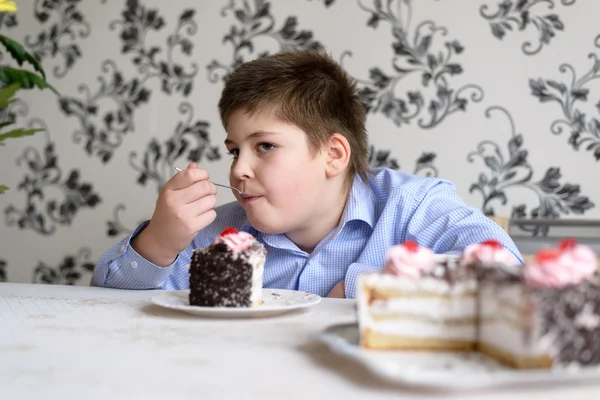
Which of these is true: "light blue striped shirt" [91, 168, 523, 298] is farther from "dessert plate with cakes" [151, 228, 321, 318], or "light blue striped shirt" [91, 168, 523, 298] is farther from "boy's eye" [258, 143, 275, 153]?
"dessert plate with cakes" [151, 228, 321, 318]

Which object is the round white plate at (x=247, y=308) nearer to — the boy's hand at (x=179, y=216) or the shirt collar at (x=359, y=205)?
the boy's hand at (x=179, y=216)

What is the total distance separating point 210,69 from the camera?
85.2 inches

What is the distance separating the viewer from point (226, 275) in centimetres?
93

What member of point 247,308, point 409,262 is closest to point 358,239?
point 247,308

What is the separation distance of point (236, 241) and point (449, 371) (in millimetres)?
465

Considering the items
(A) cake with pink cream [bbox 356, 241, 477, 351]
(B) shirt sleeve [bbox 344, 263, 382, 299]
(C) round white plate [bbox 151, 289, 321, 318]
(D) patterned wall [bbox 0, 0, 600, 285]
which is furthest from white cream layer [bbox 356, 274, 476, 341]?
(D) patterned wall [bbox 0, 0, 600, 285]

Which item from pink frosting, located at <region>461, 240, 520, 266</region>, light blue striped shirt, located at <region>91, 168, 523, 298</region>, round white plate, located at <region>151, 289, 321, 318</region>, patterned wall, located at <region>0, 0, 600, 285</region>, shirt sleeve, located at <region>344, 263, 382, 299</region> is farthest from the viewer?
patterned wall, located at <region>0, 0, 600, 285</region>

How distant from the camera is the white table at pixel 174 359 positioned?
52cm

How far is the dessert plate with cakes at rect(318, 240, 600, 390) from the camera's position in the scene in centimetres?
52

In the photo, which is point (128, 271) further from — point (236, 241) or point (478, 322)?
point (478, 322)

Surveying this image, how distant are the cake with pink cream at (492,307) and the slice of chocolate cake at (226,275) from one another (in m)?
0.32

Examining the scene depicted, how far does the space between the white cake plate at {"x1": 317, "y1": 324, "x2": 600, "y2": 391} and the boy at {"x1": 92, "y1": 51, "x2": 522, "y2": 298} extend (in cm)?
58

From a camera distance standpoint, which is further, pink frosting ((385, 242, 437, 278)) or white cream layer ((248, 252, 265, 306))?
white cream layer ((248, 252, 265, 306))

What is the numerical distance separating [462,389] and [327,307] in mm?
502
